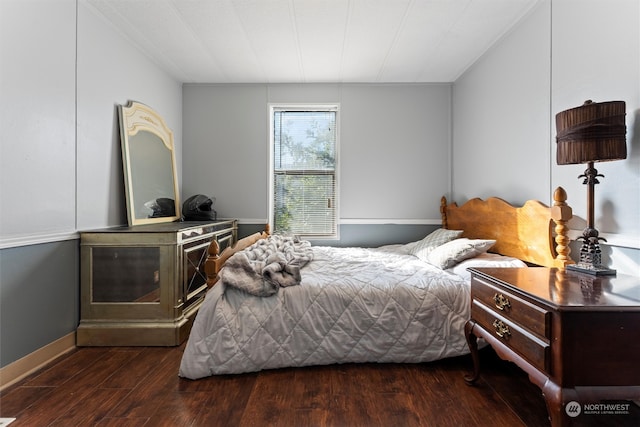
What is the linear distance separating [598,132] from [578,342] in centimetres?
100

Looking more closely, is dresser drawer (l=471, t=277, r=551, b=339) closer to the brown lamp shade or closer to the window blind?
the brown lamp shade

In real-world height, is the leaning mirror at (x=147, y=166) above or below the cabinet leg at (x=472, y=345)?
above

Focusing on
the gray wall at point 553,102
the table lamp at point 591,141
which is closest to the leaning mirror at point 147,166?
the table lamp at point 591,141

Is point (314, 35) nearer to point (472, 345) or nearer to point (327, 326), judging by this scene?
point (327, 326)

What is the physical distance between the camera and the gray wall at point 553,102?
1.51 metres

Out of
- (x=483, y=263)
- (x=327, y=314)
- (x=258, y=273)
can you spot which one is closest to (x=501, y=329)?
(x=483, y=263)

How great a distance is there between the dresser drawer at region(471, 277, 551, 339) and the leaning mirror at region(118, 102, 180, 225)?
8.86ft

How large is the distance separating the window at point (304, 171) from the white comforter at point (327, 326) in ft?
6.08

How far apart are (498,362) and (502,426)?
641 millimetres

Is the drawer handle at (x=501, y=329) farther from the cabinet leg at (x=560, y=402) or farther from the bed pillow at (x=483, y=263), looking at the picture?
the bed pillow at (x=483, y=263)

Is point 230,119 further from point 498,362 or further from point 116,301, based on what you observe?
point 498,362

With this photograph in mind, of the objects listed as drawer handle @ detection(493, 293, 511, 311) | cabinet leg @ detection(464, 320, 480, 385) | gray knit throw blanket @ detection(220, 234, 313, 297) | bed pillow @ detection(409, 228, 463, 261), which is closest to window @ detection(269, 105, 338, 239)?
bed pillow @ detection(409, 228, 463, 261)

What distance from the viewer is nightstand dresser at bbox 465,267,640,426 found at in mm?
992

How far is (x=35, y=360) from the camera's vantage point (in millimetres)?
Answer: 1867
